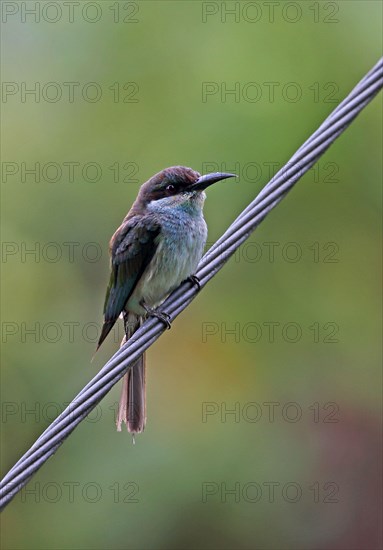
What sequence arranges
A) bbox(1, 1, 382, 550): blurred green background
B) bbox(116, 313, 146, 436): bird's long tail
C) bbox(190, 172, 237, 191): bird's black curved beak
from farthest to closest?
bbox(1, 1, 382, 550): blurred green background
bbox(116, 313, 146, 436): bird's long tail
bbox(190, 172, 237, 191): bird's black curved beak

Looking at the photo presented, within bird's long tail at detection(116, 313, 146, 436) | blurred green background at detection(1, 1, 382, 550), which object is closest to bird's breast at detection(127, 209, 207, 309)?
bird's long tail at detection(116, 313, 146, 436)

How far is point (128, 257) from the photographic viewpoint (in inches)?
151

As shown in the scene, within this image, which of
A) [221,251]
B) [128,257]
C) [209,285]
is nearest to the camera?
[221,251]

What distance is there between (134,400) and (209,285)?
1.60m

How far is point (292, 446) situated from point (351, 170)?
1628 millimetres

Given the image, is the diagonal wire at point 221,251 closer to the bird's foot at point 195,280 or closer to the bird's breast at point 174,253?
the bird's foot at point 195,280

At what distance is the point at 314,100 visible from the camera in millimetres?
5395

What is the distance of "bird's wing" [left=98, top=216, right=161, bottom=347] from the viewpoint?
3.81 m

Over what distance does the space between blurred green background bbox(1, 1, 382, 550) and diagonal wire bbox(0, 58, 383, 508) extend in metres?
2.21

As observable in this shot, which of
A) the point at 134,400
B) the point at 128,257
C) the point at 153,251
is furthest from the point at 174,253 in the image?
the point at 134,400

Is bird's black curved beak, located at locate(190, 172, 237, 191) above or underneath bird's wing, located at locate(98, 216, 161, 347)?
above

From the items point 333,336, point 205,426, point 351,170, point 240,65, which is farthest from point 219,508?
point 240,65

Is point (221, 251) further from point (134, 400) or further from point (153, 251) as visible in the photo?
point (134, 400)

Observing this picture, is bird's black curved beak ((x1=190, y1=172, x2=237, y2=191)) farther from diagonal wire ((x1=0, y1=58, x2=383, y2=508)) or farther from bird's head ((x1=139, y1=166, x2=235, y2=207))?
diagonal wire ((x1=0, y1=58, x2=383, y2=508))
